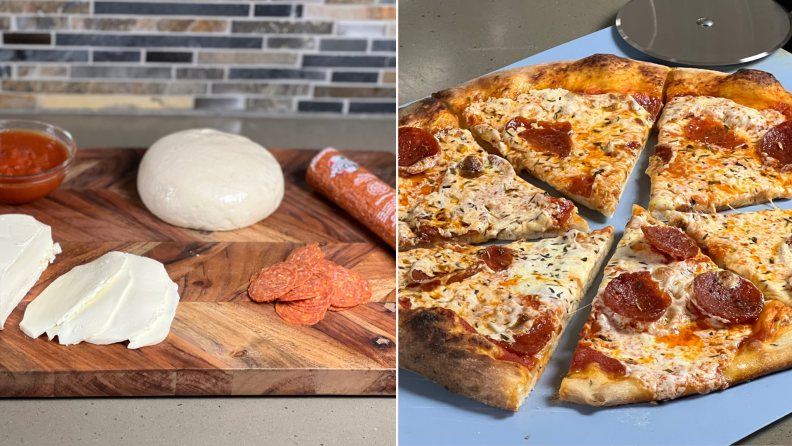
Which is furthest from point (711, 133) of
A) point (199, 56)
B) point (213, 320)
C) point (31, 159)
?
point (199, 56)

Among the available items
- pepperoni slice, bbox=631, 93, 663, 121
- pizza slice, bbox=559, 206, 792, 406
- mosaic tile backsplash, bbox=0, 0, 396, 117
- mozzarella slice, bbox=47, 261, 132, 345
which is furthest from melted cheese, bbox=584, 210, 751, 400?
mosaic tile backsplash, bbox=0, 0, 396, 117

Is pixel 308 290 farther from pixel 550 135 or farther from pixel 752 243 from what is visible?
pixel 752 243

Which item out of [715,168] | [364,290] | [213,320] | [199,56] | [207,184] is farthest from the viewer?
[199,56]

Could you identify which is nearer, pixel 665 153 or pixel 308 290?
pixel 665 153

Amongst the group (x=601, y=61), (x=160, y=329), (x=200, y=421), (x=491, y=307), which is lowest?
(x=200, y=421)

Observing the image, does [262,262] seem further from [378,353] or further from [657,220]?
[657,220]

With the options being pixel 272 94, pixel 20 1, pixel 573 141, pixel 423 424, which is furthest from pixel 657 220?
pixel 20 1

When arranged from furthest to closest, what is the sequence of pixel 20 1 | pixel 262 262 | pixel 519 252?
1. pixel 20 1
2. pixel 262 262
3. pixel 519 252

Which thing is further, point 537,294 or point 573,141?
point 573,141
